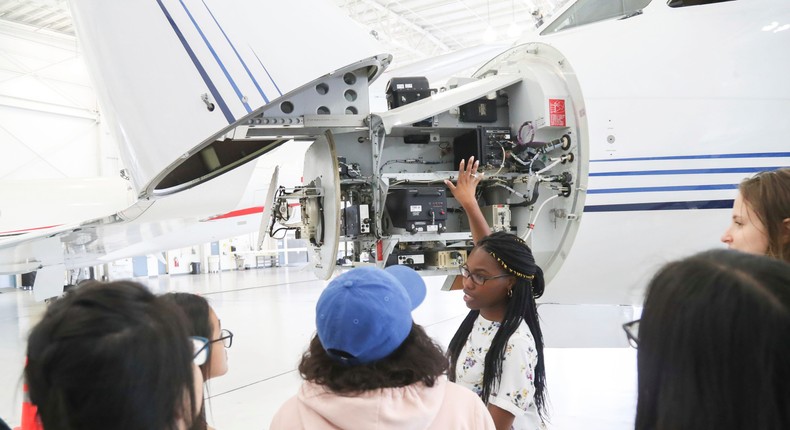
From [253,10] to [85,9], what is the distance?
3.48 feet

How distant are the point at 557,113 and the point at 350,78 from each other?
157 centimetres

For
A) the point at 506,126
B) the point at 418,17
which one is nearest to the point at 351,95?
the point at 506,126

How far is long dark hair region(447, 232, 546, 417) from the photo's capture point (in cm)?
232

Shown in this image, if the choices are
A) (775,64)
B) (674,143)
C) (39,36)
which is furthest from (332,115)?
(39,36)

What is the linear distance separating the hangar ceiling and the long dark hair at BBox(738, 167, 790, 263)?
623 inches

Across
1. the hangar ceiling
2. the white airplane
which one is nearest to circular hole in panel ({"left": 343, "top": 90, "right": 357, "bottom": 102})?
the white airplane

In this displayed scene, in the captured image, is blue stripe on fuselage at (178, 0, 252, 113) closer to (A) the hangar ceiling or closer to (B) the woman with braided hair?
(B) the woman with braided hair

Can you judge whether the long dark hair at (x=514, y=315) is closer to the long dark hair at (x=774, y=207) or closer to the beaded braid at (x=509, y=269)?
the beaded braid at (x=509, y=269)

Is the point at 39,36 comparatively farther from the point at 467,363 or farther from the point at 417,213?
the point at 467,363

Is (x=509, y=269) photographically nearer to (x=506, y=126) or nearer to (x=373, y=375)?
(x=373, y=375)

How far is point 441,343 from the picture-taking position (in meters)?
4.98

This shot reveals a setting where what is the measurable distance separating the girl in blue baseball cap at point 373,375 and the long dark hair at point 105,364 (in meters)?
0.40

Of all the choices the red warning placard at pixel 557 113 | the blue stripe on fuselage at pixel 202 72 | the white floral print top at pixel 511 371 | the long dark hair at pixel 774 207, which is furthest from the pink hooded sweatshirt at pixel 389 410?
the red warning placard at pixel 557 113

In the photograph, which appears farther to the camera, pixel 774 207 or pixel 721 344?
pixel 774 207
